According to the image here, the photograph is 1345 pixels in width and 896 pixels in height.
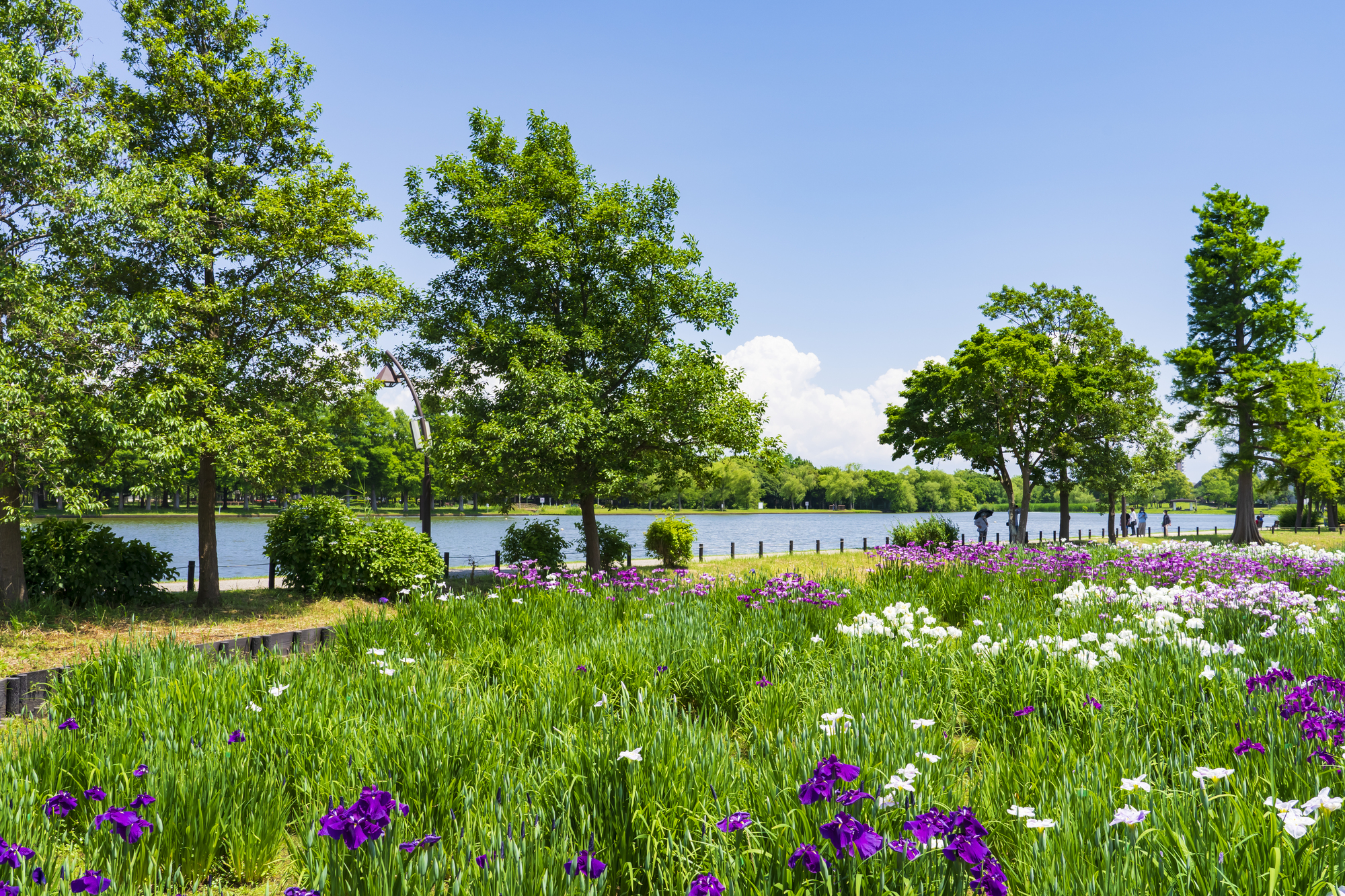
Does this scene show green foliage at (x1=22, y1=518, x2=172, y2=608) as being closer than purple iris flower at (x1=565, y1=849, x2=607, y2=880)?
No

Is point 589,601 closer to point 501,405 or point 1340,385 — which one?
point 501,405

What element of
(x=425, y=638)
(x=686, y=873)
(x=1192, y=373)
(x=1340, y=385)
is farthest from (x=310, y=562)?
(x=1340, y=385)

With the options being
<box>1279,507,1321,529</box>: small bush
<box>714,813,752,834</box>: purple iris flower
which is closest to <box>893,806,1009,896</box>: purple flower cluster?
<box>714,813,752,834</box>: purple iris flower

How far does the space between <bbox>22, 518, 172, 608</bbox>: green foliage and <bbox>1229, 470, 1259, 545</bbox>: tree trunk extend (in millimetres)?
38048

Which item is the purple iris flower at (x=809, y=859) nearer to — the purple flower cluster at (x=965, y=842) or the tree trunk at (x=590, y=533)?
the purple flower cluster at (x=965, y=842)

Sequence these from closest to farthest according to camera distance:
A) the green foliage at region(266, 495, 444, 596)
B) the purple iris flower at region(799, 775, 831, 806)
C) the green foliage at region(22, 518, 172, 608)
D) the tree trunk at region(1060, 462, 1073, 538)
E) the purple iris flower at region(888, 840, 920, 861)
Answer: the purple iris flower at region(888, 840, 920, 861)
the purple iris flower at region(799, 775, 831, 806)
the green foliage at region(22, 518, 172, 608)
the green foliage at region(266, 495, 444, 596)
the tree trunk at region(1060, 462, 1073, 538)

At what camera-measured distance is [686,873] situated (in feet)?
9.70

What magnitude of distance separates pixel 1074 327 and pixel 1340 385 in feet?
123

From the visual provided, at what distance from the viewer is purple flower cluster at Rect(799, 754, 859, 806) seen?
251 centimetres

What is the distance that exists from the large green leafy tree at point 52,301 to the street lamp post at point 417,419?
652 centimetres

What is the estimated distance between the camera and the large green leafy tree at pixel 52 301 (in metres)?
9.14

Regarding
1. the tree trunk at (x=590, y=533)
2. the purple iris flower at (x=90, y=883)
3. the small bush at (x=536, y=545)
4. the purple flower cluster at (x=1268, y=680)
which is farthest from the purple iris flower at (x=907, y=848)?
the small bush at (x=536, y=545)

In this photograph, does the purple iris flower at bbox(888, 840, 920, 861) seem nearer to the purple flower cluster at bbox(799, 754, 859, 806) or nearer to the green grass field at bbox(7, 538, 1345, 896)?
the green grass field at bbox(7, 538, 1345, 896)

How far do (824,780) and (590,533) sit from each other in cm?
1493
